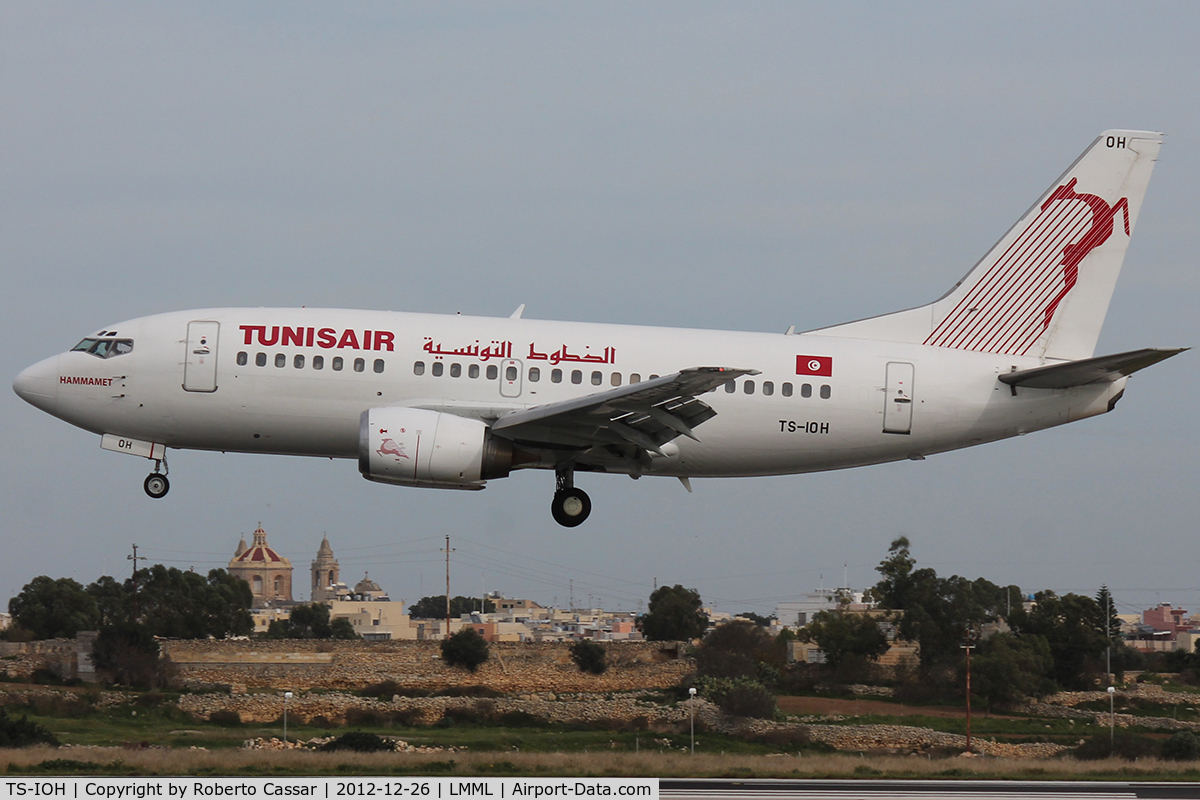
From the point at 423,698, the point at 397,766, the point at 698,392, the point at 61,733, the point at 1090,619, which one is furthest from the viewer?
the point at 1090,619

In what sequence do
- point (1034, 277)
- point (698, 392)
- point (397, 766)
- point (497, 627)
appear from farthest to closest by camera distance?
point (497, 627) < point (397, 766) < point (1034, 277) < point (698, 392)

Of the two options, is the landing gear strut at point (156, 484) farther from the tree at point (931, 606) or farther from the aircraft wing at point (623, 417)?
the tree at point (931, 606)

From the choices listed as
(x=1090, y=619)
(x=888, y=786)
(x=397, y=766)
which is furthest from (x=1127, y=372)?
(x=1090, y=619)

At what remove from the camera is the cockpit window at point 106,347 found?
3222 cm

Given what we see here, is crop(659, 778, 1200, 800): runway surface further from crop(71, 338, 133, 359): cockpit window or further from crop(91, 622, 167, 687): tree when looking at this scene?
crop(91, 622, 167, 687): tree

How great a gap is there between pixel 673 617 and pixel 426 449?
8718 centimetres

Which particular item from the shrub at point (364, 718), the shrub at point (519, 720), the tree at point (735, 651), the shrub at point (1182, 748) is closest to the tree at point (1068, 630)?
the tree at point (735, 651)

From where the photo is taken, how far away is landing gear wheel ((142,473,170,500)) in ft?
108

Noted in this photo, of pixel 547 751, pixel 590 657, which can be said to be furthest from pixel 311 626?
pixel 547 751

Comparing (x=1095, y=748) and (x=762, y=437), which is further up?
(x=762, y=437)

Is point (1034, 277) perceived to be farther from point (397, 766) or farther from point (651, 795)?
point (397, 766)

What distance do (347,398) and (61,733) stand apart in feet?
114

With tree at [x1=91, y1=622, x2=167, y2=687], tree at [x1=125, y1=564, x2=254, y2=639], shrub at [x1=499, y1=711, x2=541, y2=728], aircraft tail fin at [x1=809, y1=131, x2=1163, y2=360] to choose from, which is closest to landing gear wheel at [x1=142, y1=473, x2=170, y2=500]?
aircraft tail fin at [x1=809, y1=131, x2=1163, y2=360]

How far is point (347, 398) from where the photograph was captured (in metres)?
31.1
